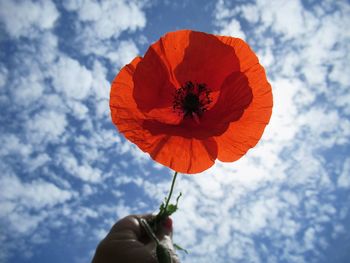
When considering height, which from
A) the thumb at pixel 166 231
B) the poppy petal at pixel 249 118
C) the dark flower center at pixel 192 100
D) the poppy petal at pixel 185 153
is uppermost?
the dark flower center at pixel 192 100

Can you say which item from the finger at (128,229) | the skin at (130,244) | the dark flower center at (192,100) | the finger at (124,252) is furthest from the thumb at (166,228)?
the dark flower center at (192,100)

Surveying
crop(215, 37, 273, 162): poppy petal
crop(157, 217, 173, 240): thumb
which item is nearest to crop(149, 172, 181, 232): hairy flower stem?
crop(157, 217, 173, 240): thumb

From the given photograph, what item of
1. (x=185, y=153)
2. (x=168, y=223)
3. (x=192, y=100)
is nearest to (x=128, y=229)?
(x=168, y=223)

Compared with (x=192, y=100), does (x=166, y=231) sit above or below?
below

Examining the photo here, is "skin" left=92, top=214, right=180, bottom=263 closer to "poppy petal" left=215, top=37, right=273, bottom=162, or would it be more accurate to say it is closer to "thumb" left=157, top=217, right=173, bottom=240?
"thumb" left=157, top=217, right=173, bottom=240

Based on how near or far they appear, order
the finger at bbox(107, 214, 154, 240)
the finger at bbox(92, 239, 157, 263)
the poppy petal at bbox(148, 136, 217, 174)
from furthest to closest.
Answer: the finger at bbox(107, 214, 154, 240), the poppy petal at bbox(148, 136, 217, 174), the finger at bbox(92, 239, 157, 263)

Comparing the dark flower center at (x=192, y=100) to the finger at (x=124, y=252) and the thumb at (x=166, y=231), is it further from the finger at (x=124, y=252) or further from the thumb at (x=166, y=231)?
the finger at (x=124, y=252)

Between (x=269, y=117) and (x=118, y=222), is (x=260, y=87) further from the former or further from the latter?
(x=118, y=222)

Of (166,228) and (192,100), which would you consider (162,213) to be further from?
(192,100)
